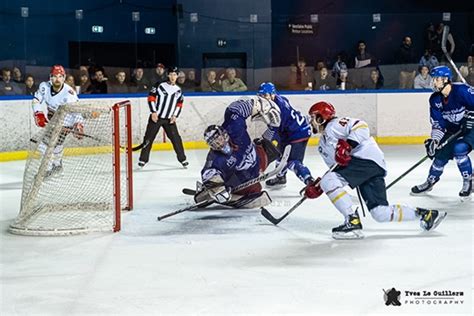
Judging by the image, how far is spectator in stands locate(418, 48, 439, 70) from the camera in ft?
37.7

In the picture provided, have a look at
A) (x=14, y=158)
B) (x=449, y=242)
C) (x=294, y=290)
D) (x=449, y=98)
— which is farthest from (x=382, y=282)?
(x=14, y=158)

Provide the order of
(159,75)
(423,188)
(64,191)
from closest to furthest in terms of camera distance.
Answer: (64,191), (423,188), (159,75)

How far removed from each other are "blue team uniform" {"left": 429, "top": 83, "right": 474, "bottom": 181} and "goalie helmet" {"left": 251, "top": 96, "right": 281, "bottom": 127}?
1153 millimetres

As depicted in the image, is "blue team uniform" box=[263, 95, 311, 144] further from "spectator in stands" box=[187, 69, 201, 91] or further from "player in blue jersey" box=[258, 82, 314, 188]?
"spectator in stands" box=[187, 69, 201, 91]

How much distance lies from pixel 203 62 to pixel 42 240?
620 cm

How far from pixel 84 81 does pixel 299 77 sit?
265cm

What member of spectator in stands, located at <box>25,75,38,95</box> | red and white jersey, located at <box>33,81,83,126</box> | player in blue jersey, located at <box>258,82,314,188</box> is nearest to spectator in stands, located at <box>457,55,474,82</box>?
player in blue jersey, located at <box>258,82,314,188</box>

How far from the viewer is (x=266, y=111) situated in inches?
271

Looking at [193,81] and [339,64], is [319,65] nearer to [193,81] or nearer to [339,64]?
[339,64]

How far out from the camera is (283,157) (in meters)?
7.10

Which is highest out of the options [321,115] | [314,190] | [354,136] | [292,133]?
[321,115]

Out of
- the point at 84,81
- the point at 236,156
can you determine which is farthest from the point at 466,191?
the point at 84,81

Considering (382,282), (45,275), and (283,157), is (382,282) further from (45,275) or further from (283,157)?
(283,157)

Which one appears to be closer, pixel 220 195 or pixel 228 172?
pixel 220 195
